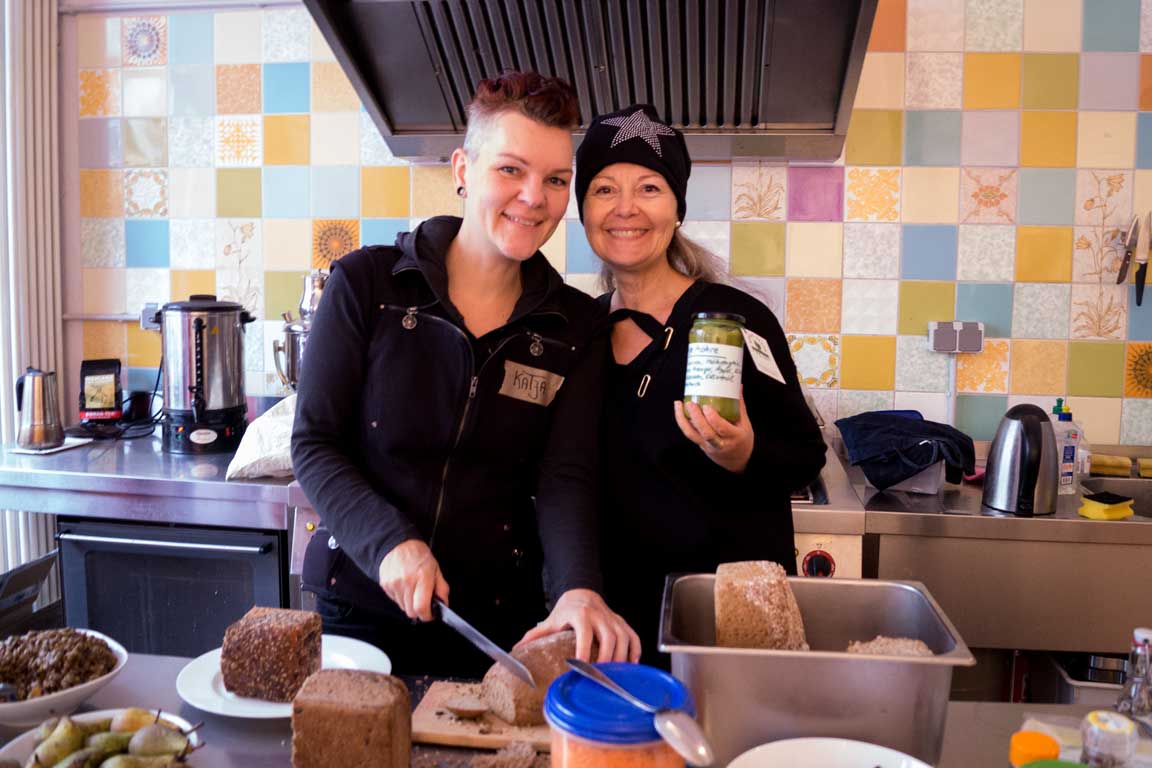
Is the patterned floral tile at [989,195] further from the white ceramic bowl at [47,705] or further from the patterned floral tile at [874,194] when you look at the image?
the white ceramic bowl at [47,705]

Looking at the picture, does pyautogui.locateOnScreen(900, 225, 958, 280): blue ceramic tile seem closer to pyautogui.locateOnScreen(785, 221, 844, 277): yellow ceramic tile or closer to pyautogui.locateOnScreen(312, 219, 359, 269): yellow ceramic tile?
pyautogui.locateOnScreen(785, 221, 844, 277): yellow ceramic tile

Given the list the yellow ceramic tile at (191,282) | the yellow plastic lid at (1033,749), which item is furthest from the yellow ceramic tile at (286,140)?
the yellow plastic lid at (1033,749)

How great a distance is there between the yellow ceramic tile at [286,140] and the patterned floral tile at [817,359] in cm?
170

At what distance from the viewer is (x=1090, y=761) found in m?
0.85

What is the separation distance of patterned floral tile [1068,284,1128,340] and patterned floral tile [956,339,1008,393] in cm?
23

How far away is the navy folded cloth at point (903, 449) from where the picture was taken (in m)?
2.21

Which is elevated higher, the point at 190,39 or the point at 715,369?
the point at 190,39

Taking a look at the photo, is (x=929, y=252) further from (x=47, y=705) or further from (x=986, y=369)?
(x=47, y=705)

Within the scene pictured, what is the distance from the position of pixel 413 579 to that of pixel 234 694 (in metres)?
0.26

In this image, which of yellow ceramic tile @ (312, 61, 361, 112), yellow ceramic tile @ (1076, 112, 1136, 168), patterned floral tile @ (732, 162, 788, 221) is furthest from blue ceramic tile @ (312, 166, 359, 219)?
yellow ceramic tile @ (1076, 112, 1136, 168)

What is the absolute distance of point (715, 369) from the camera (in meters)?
1.19

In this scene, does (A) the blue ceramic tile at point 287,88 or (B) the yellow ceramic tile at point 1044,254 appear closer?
(B) the yellow ceramic tile at point 1044,254

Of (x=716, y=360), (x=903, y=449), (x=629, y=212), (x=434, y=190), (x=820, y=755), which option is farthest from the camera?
(x=434, y=190)

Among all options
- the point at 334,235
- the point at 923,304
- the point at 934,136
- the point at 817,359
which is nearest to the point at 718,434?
the point at 817,359
